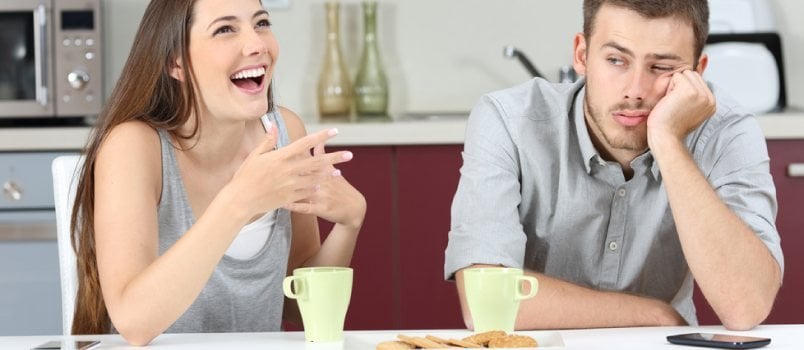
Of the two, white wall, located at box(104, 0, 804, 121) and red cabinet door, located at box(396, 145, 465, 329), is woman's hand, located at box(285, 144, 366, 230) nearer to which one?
red cabinet door, located at box(396, 145, 465, 329)

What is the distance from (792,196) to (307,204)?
185 cm

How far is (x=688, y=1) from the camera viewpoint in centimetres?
183

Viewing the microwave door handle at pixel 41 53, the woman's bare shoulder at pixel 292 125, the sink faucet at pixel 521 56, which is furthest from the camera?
the sink faucet at pixel 521 56

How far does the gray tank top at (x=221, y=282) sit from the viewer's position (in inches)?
71.2

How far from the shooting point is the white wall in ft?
12.0

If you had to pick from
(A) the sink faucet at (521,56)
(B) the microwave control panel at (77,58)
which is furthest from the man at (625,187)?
(B) the microwave control panel at (77,58)

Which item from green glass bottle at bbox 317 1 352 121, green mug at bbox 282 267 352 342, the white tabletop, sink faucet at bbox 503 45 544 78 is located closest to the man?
the white tabletop

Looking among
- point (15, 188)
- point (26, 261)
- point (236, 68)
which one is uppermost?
point (236, 68)

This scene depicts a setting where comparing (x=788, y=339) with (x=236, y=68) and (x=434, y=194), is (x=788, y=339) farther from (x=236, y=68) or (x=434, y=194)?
(x=434, y=194)

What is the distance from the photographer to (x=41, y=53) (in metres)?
3.30

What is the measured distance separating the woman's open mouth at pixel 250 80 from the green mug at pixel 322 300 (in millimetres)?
423

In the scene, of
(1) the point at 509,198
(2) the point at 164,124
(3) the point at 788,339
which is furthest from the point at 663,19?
(2) the point at 164,124

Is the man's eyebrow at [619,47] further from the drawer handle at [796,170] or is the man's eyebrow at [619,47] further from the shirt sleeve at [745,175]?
the drawer handle at [796,170]

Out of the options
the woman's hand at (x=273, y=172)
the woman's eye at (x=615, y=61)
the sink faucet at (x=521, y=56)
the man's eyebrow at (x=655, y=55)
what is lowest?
the woman's hand at (x=273, y=172)
